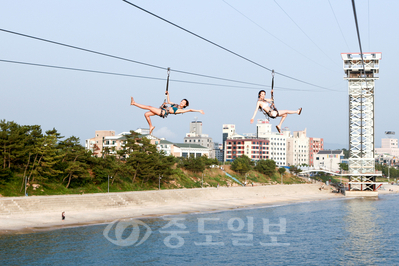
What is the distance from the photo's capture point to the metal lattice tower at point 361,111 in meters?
103

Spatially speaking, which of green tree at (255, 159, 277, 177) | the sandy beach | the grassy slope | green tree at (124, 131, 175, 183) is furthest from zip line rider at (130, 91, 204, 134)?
green tree at (255, 159, 277, 177)

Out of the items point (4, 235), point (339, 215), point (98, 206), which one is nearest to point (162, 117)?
point (4, 235)

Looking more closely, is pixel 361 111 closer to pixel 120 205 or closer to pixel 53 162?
pixel 120 205

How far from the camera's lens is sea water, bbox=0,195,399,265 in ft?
135

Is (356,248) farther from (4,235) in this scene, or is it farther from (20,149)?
(20,149)

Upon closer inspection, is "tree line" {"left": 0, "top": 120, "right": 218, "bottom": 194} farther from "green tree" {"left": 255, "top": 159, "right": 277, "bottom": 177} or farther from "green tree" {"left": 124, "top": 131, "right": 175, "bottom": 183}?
"green tree" {"left": 255, "top": 159, "right": 277, "bottom": 177}

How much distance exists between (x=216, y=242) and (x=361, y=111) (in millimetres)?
67396

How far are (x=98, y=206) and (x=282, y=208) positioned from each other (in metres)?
37.0

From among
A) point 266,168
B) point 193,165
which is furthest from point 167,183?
point 266,168

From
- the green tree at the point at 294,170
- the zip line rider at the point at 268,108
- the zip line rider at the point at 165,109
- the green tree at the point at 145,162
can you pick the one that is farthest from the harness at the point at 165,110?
the green tree at the point at 294,170

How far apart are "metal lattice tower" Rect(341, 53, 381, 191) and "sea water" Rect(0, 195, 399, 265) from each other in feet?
115

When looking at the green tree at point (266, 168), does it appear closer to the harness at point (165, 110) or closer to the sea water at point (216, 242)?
the sea water at point (216, 242)

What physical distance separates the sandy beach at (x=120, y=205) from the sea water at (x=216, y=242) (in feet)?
10.5

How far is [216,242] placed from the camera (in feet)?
164
